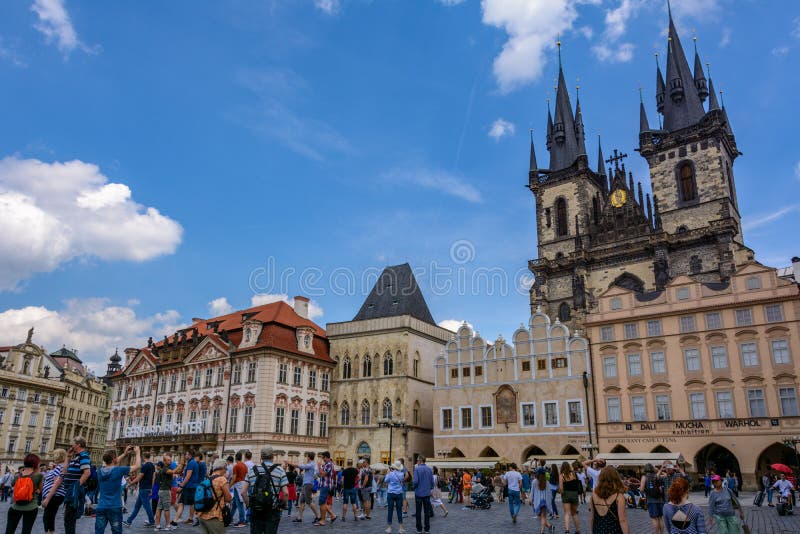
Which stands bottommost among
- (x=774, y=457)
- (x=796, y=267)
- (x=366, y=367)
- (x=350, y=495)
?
(x=350, y=495)

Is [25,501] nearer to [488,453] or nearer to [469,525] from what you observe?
[469,525]

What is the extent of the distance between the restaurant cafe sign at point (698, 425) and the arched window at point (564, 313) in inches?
649

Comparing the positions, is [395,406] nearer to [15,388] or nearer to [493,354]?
[493,354]

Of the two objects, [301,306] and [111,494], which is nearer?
[111,494]

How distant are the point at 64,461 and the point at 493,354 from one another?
36068mm

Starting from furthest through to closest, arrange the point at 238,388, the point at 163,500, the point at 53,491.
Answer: the point at 238,388 → the point at 163,500 → the point at 53,491

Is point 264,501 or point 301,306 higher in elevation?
point 301,306

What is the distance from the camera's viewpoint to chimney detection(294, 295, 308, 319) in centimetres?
6028

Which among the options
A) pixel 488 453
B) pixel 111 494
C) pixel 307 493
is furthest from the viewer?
pixel 488 453

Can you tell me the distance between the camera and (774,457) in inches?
1476

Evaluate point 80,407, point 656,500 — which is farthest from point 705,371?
point 80,407

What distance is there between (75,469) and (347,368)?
142 ft

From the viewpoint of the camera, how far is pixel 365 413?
168 ft

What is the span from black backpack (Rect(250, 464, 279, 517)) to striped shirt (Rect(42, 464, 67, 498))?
3622mm
